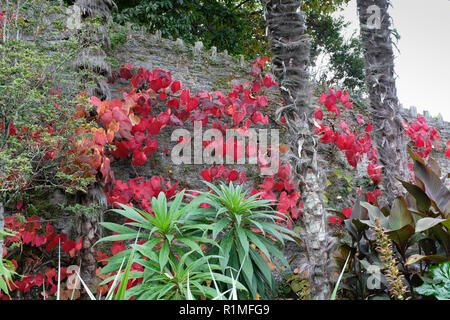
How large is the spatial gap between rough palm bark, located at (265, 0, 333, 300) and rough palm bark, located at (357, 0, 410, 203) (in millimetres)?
1716

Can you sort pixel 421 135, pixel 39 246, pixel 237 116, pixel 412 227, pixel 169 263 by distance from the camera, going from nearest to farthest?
pixel 169 263, pixel 412 227, pixel 39 246, pixel 237 116, pixel 421 135

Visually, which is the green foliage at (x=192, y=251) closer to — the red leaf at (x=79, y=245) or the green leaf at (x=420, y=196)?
the green leaf at (x=420, y=196)

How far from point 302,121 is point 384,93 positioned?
7.17 feet

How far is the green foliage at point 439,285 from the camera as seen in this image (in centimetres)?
144

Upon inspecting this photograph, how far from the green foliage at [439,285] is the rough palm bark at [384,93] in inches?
83.8

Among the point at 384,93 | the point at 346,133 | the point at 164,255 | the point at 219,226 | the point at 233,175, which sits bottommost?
the point at 164,255

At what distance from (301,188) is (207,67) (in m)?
3.22

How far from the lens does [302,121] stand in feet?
7.16

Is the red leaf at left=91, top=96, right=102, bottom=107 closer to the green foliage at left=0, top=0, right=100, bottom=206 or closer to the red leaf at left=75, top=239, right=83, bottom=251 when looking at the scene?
the green foliage at left=0, top=0, right=100, bottom=206

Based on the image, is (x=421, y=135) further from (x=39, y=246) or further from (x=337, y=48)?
(x=337, y=48)

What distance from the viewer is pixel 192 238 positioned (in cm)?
163

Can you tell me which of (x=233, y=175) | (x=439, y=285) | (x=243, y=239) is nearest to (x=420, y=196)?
(x=439, y=285)
